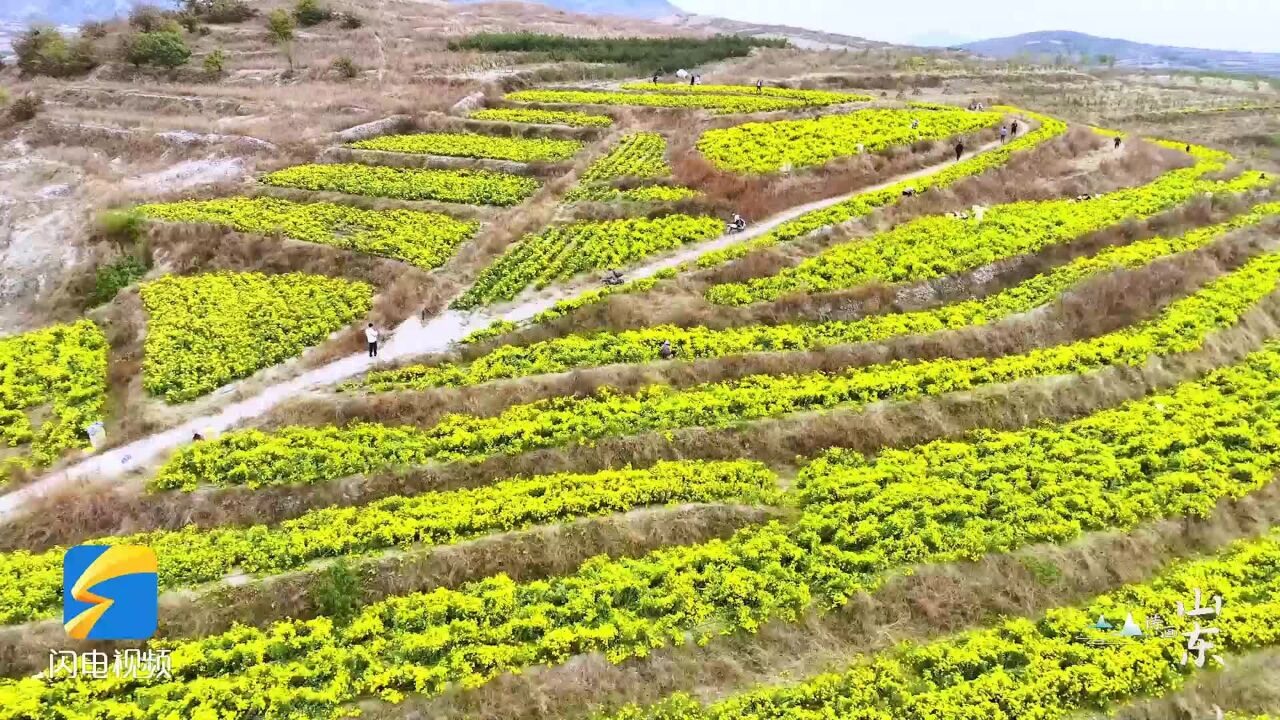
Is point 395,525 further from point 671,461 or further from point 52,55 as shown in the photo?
point 52,55

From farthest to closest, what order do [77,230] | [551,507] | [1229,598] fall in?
[77,230] → [551,507] → [1229,598]

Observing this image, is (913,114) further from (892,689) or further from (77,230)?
(77,230)

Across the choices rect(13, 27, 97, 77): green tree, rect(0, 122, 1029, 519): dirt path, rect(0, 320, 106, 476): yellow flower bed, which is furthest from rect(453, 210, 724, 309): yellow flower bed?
rect(13, 27, 97, 77): green tree

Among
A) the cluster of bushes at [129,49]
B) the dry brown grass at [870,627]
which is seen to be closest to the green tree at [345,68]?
the cluster of bushes at [129,49]

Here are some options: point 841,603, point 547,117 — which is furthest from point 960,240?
point 547,117

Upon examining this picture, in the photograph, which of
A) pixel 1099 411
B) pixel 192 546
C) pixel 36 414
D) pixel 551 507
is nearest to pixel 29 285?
pixel 36 414

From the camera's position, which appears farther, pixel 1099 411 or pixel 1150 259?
pixel 1150 259
